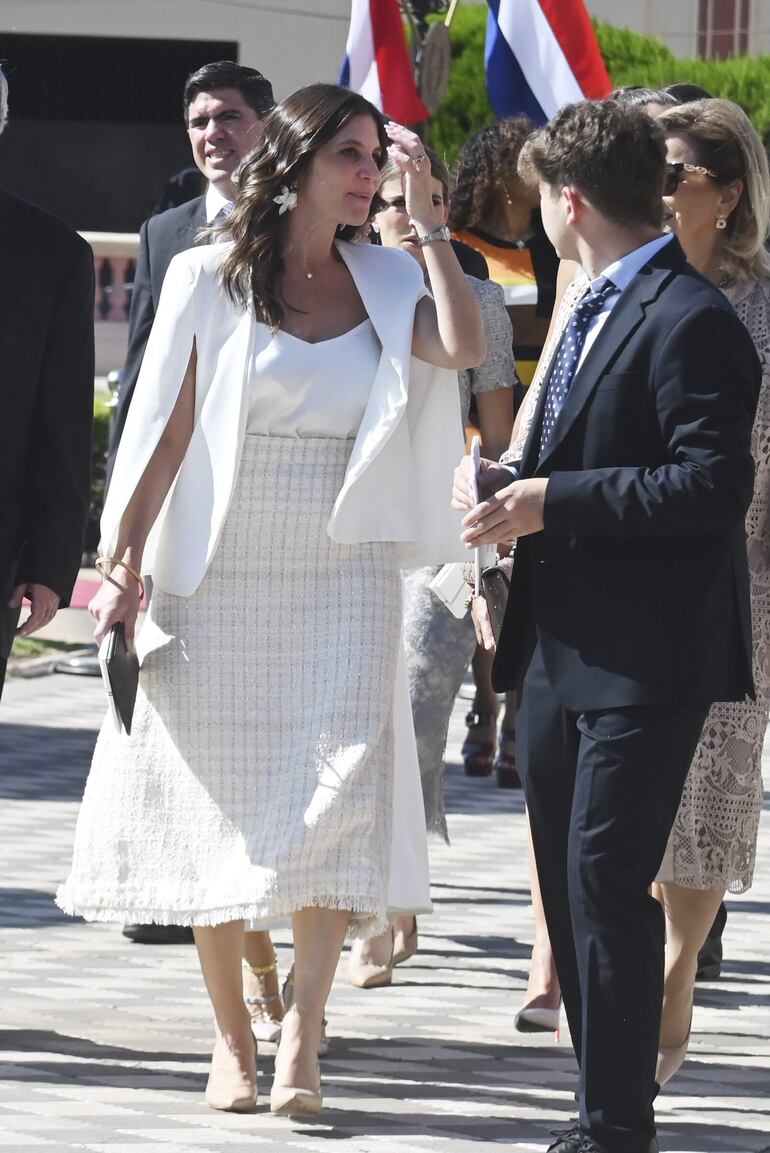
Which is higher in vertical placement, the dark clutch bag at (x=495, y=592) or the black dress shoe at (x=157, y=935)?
the dark clutch bag at (x=495, y=592)

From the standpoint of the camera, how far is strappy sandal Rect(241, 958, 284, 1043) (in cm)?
518

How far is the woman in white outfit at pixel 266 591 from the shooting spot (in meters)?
4.52

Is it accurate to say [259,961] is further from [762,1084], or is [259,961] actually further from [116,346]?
[116,346]

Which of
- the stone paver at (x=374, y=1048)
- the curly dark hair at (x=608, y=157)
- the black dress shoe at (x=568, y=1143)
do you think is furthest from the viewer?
the stone paver at (x=374, y=1048)

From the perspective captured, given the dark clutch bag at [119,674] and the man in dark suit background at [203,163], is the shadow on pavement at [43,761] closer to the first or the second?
the man in dark suit background at [203,163]

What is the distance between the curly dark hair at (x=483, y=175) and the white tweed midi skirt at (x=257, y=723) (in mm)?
2442

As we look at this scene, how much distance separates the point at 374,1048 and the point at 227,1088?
621 millimetres

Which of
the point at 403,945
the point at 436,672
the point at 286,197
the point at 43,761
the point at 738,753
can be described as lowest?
the point at 43,761

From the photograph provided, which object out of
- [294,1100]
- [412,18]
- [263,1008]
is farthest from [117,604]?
[412,18]

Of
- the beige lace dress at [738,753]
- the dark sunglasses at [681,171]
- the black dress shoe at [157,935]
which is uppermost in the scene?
the dark sunglasses at [681,171]

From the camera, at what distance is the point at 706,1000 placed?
18.7ft

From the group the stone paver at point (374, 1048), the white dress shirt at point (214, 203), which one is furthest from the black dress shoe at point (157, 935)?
the white dress shirt at point (214, 203)

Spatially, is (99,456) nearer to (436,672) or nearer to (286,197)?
(436,672)

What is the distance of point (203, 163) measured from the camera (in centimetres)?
594
